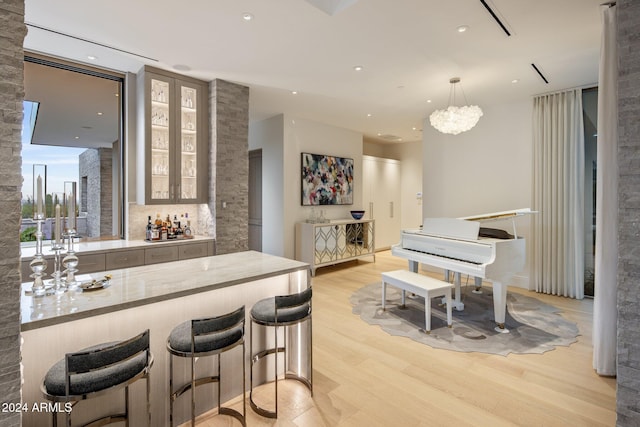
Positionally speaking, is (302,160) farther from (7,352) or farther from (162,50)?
(7,352)

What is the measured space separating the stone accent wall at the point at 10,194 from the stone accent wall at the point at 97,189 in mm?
2875

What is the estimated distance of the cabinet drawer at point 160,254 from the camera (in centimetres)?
366

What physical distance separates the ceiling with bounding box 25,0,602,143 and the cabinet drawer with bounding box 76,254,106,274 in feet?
6.95

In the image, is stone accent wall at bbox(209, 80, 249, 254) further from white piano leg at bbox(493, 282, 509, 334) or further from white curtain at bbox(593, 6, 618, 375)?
white curtain at bbox(593, 6, 618, 375)

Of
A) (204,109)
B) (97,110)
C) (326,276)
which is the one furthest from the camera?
(326,276)

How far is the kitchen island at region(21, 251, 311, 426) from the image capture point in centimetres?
153

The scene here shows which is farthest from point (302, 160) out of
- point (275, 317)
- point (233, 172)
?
point (275, 317)

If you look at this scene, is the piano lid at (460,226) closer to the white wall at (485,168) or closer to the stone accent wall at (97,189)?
the white wall at (485,168)

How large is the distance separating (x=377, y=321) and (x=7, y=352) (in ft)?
10.3

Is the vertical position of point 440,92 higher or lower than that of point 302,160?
higher

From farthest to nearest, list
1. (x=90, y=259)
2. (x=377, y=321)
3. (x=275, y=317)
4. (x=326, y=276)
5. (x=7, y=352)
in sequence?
(x=326, y=276) → (x=377, y=321) → (x=90, y=259) → (x=275, y=317) → (x=7, y=352)

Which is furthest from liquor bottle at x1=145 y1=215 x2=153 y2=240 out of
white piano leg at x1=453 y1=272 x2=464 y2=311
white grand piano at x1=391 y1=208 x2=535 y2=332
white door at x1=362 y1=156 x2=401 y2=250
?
white door at x1=362 y1=156 x2=401 y2=250

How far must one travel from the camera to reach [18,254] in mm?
1295

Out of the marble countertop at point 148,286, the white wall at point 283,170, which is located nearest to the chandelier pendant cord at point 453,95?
the white wall at point 283,170
